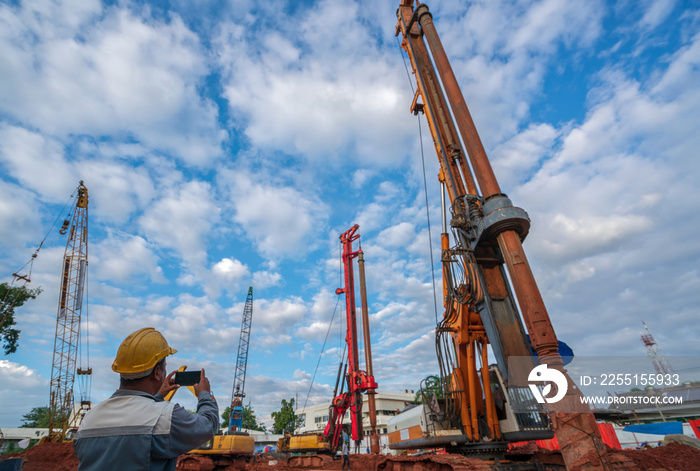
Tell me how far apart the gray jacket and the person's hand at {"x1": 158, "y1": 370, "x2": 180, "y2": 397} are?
31 cm

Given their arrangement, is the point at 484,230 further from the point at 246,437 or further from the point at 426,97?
the point at 246,437

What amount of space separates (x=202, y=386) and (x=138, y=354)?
49cm

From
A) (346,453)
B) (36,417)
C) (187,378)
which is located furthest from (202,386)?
(36,417)

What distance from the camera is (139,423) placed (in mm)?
1968

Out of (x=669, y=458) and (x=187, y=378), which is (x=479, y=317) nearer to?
(x=669, y=458)

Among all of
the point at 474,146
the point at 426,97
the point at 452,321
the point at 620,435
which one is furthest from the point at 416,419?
the point at 620,435

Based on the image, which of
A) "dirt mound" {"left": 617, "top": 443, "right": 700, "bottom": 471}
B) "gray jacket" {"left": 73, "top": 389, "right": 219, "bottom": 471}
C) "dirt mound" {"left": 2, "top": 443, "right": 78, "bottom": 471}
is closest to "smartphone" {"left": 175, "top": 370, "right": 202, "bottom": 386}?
"gray jacket" {"left": 73, "top": 389, "right": 219, "bottom": 471}

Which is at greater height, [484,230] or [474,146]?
[474,146]

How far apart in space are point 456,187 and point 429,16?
517cm

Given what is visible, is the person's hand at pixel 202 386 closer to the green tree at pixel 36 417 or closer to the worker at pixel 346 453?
the worker at pixel 346 453

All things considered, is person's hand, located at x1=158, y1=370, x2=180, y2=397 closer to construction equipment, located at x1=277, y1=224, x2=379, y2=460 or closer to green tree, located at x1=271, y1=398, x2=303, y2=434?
construction equipment, located at x1=277, y1=224, x2=379, y2=460

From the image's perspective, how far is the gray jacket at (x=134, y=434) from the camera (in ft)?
6.23

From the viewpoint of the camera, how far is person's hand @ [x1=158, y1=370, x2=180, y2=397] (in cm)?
244

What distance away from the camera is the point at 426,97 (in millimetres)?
10844
